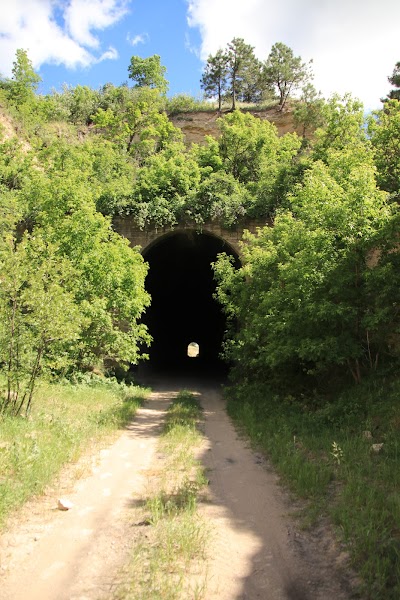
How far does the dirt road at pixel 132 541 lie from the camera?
363cm

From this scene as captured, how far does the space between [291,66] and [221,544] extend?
49228 millimetres

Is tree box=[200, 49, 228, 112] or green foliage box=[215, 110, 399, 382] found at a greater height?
→ tree box=[200, 49, 228, 112]

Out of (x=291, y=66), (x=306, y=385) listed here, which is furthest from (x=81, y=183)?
(x=291, y=66)

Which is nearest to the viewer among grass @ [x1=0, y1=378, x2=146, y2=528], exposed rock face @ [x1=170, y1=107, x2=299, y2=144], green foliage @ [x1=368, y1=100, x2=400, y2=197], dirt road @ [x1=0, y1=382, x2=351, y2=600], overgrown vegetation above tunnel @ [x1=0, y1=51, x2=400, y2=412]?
→ dirt road @ [x1=0, y1=382, x2=351, y2=600]

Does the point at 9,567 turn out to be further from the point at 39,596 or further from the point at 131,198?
the point at 131,198

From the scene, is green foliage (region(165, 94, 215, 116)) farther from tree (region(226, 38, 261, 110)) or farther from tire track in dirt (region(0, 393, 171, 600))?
tire track in dirt (region(0, 393, 171, 600))

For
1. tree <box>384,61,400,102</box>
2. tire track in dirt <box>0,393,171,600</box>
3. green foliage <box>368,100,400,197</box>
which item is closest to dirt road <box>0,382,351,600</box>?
tire track in dirt <box>0,393,171,600</box>

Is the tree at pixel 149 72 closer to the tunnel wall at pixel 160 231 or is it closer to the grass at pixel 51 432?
the tunnel wall at pixel 160 231

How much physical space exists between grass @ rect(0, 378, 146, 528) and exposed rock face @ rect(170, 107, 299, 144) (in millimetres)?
36543

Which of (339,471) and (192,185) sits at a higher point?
(192,185)

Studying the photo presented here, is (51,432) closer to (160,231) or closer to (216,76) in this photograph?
(160,231)

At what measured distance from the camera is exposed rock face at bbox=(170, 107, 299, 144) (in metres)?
42.9

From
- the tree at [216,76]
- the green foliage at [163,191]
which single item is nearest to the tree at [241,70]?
the tree at [216,76]

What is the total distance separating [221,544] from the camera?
4.40 m
